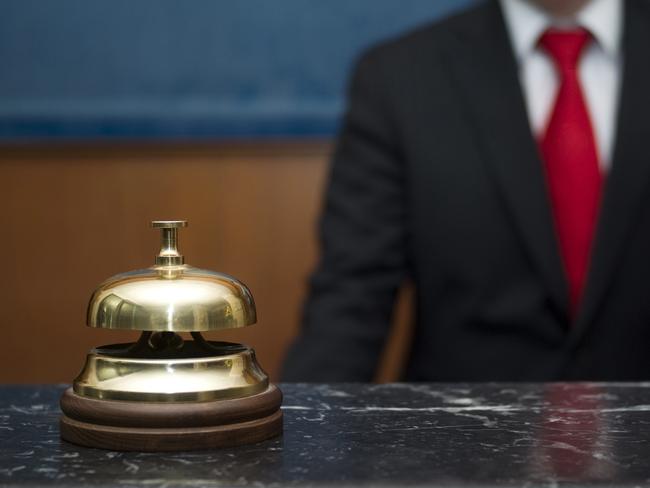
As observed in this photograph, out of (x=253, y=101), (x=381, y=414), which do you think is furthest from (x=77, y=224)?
(x=381, y=414)

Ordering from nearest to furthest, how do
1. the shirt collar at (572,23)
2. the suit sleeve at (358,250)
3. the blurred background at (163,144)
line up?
the suit sleeve at (358,250) → the shirt collar at (572,23) → the blurred background at (163,144)

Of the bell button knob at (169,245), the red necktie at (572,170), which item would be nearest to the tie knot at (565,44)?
the red necktie at (572,170)

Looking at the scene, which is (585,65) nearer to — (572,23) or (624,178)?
(572,23)

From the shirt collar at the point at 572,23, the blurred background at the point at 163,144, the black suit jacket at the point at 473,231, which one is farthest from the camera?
the blurred background at the point at 163,144

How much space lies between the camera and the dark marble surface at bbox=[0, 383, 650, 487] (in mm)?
569

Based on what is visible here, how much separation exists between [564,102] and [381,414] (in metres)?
1.02

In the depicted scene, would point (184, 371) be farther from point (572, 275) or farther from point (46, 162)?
point (46, 162)

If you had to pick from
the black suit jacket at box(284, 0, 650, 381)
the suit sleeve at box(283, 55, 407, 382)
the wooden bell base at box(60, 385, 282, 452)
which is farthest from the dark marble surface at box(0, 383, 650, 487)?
the black suit jacket at box(284, 0, 650, 381)

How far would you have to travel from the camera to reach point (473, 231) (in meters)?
1.67

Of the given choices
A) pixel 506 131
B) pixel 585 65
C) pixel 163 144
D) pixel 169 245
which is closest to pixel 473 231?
pixel 506 131

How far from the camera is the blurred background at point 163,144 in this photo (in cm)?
224

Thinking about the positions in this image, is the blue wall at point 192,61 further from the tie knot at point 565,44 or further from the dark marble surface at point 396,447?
the dark marble surface at point 396,447

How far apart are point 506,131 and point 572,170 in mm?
122

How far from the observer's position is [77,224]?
228 cm
